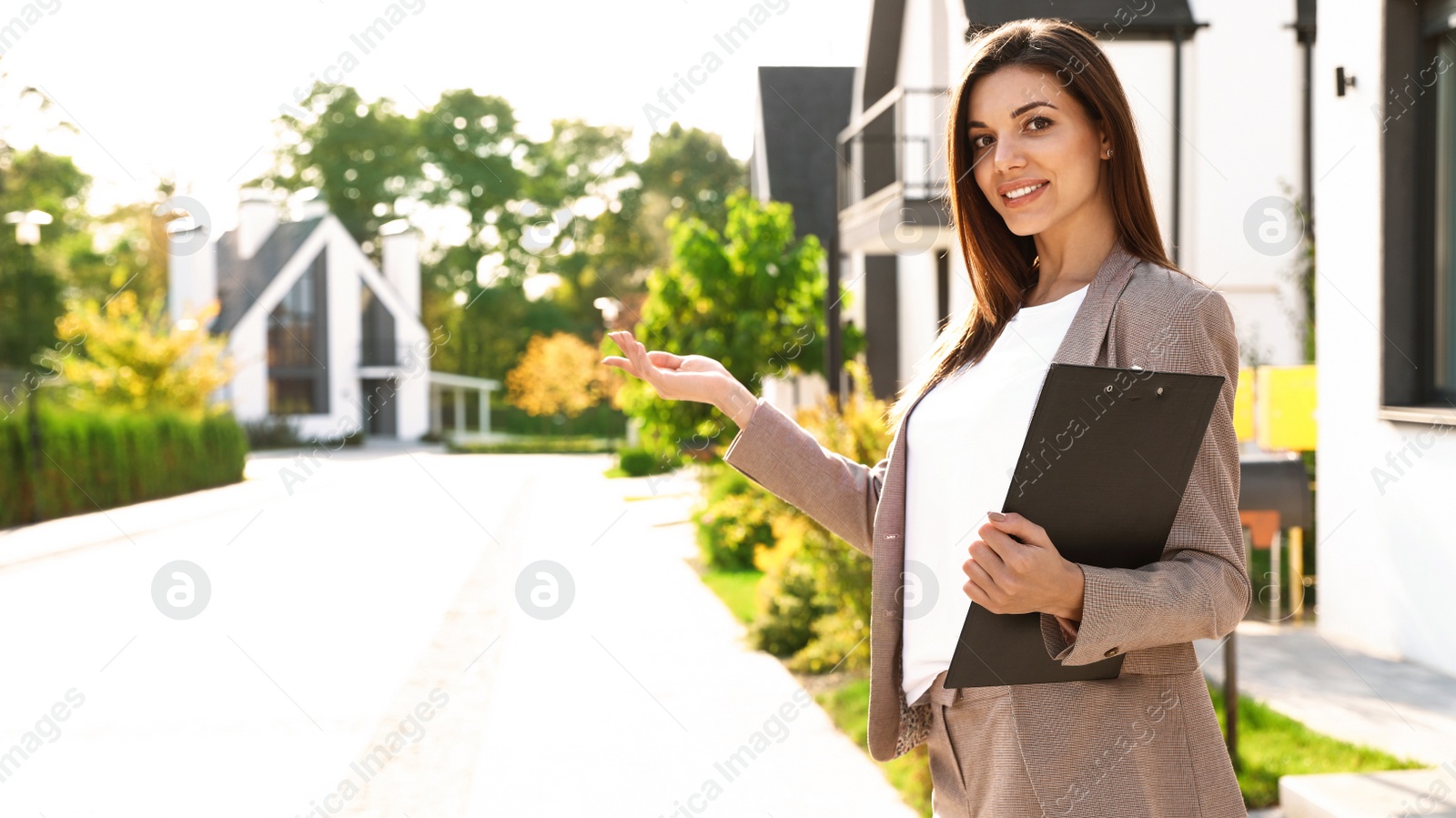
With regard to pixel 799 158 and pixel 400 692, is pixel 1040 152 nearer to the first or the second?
pixel 400 692

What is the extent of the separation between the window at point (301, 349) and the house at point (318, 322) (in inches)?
1.3

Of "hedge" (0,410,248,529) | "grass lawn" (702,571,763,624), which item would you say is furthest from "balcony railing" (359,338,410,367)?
"grass lawn" (702,571,763,624)

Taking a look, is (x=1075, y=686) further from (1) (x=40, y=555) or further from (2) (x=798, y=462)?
(1) (x=40, y=555)

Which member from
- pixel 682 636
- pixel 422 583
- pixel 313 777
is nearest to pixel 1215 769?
pixel 313 777

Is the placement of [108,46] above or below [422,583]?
above

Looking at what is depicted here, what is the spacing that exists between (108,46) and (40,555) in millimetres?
5617

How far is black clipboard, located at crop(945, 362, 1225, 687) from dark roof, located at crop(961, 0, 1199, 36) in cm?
813

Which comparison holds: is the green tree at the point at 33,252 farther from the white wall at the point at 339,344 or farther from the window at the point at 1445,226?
the window at the point at 1445,226

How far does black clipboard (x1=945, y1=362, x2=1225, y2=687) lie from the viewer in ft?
3.70

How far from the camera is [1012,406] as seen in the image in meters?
1.33

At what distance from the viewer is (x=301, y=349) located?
37.9 meters

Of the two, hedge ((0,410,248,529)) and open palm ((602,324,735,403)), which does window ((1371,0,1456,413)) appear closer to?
open palm ((602,324,735,403))

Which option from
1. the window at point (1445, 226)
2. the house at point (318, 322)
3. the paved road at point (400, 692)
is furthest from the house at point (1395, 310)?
the house at point (318, 322)

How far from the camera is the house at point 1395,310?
17.2ft
